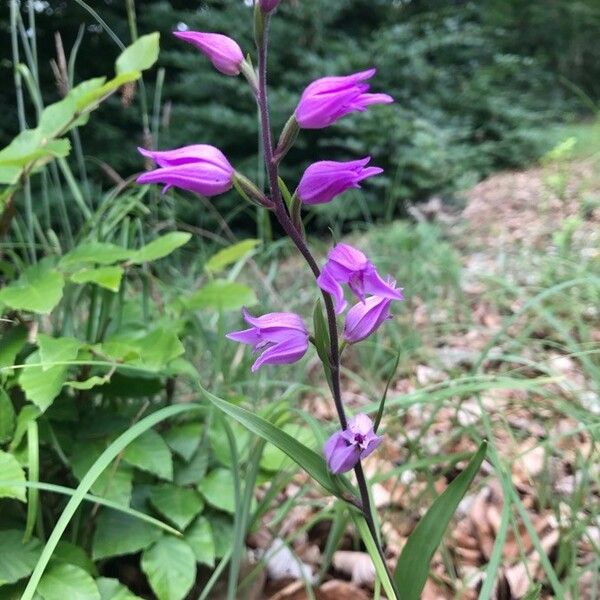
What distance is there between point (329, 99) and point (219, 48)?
0.47 ft

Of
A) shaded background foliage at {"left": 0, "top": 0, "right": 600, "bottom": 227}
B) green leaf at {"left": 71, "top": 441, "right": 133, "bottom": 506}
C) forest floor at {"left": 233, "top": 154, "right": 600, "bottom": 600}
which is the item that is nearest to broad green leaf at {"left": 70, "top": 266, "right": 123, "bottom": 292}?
green leaf at {"left": 71, "top": 441, "right": 133, "bottom": 506}

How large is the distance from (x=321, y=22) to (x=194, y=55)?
97 cm

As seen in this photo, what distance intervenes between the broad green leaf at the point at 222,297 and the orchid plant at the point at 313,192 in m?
0.51

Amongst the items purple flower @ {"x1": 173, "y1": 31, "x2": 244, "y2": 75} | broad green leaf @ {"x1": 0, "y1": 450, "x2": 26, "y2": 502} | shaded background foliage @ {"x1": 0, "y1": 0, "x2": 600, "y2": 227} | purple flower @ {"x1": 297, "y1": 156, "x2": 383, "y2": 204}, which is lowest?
shaded background foliage @ {"x1": 0, "y1": 0, "x2": 600, "y2": 227}

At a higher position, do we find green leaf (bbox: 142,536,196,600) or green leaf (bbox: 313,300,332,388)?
green leaf (bbox: 313,300,332,388)

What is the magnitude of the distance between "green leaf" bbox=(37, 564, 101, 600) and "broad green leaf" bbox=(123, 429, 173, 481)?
0.55 ft

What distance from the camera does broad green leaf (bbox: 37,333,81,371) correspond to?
90cm

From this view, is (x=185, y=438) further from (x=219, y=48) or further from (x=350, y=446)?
(x=219, y=48)

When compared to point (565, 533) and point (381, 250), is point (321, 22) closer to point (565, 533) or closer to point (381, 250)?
point (381, 250)

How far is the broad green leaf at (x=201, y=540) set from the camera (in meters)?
0.99

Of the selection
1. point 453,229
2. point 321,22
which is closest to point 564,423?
point 453,229

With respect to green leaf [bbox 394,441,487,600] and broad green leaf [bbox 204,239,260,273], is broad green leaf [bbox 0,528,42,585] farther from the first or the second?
broad green leaf [bbox 204,239,260,273]

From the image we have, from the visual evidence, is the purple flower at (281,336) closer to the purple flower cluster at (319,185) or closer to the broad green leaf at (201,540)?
the purple flower cluster at (319,185)

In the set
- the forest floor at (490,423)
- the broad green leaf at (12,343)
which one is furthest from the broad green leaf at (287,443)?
the broad green leaf at (12,343)
